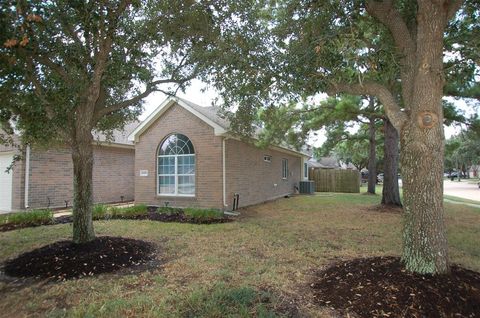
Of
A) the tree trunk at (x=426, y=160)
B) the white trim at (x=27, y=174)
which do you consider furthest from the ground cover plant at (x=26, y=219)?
the tree trunk at (x=426, y=160)

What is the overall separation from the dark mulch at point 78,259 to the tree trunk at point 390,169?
1156cm

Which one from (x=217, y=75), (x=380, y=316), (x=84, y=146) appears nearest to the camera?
(x=380, y=316)

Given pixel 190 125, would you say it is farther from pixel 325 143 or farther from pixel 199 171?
pixel 325 143

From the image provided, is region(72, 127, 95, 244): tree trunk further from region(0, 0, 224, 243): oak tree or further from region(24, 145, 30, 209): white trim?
region(24, 145, 30, 209): white trim

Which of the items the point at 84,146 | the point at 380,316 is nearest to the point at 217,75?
the point at 84,146

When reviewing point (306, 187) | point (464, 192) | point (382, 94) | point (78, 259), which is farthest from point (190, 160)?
point (464, 192)

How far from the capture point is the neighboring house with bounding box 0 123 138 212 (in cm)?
1301

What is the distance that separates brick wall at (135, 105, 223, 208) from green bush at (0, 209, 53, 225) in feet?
14.1

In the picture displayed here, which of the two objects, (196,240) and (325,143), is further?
(325,143)

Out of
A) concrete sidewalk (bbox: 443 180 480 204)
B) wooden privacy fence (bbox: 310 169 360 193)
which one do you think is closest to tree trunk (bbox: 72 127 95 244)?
concrete sidewalk (bbox: 443 180 480 204)

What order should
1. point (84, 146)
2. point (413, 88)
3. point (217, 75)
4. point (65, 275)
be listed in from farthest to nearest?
point (217, 75), point (84, 146), point (65, 275), point (413, 88)

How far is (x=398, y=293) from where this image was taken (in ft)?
12.7

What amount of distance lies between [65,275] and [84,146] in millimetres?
2440

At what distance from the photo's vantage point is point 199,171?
13.0m
